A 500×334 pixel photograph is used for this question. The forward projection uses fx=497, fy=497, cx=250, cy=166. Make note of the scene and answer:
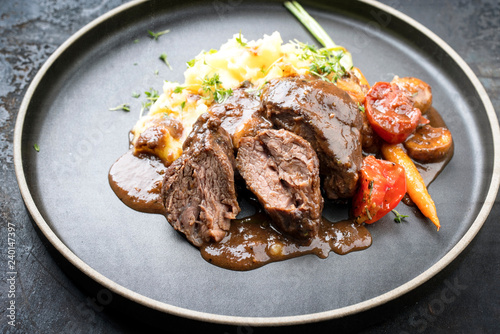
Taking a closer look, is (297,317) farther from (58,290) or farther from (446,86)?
(446,86)

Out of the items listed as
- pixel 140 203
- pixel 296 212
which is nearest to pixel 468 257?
pixel 296 212

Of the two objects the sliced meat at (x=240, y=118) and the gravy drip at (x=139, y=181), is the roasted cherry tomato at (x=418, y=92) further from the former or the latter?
the gravy drip at (x=139, y=181)

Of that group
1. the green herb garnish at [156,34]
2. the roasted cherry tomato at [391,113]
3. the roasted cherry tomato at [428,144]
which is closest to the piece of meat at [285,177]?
the roasted cherry tomato at [391,113]

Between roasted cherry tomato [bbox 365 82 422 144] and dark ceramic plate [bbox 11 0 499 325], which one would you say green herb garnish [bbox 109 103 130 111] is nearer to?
dark ceramic plate [bbox 11 0 499 325]

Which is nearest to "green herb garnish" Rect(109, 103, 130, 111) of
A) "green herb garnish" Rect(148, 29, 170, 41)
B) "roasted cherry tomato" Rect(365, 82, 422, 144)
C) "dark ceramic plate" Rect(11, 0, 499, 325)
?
"dark ceramic plate" Rect(11, 0, 499, 325)

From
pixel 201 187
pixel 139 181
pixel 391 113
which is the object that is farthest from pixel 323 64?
pixel 139 181

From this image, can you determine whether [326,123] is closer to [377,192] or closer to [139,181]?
[377,192]
